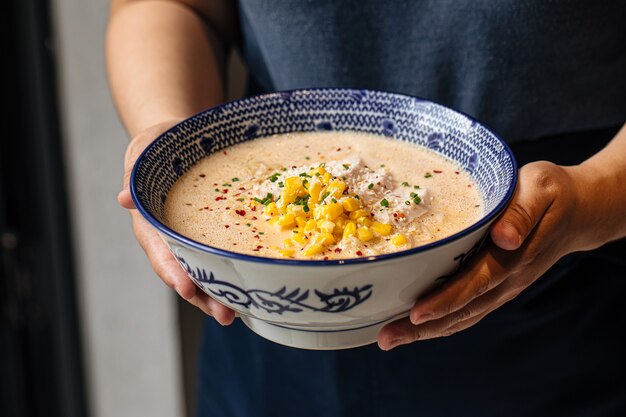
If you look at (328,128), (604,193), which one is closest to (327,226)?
(328,128)

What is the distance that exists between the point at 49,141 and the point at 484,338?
1511 mm

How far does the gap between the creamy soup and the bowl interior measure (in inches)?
0.6

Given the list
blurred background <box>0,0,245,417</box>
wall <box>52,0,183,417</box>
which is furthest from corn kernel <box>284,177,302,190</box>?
wall <box>52,0,183,417</box>

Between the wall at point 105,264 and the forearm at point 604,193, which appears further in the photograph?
the wall at point 105,264

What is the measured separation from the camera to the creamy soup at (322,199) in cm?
92

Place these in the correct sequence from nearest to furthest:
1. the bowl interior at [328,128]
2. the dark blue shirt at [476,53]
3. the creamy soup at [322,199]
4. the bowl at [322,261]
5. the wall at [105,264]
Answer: the bowl at [322,261]
the creamy soup at [322,199]
the bowl interior at [328,128]
the dark blue shirt at [476,53]
the wall at [105,264]

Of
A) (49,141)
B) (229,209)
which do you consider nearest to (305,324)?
(229,209)

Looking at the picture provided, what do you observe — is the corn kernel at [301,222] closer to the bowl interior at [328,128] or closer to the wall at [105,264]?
the bowl interior at [328,128]

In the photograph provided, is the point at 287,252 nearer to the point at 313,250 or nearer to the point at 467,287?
the point at 313,250

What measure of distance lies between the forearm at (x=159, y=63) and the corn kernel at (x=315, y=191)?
1.35 ft

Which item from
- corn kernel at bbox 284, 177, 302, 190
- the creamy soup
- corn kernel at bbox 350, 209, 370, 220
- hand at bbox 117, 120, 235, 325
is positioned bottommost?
hand at bbox 117, 120, 235, 325

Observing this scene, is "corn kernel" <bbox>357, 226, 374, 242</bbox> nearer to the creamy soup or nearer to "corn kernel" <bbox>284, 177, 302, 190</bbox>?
the creamy soup

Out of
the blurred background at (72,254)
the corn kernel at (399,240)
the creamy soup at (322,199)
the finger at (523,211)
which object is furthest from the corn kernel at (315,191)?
the blurred background at (72,254)

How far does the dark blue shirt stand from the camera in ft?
4.17
